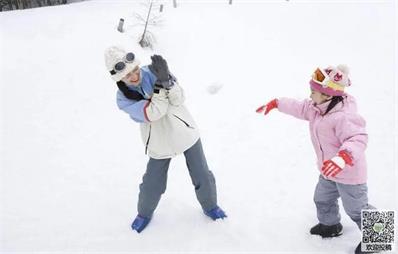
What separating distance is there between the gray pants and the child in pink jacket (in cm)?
61

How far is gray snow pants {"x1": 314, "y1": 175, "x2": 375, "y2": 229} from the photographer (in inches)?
111

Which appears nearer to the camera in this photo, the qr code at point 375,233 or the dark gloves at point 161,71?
the dark gloves at point 161,71

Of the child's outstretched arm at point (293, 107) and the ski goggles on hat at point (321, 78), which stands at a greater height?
the ski goggles on hat at point (321, 78)

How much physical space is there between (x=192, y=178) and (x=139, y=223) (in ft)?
2.12

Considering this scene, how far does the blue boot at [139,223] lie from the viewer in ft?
11.7

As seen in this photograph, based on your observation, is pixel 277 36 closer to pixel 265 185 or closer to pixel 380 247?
pixel 265 185

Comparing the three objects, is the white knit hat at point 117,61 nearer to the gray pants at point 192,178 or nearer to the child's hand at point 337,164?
the gray pants at point 192,178

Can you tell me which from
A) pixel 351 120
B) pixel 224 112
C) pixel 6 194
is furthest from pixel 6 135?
pixel 351 120

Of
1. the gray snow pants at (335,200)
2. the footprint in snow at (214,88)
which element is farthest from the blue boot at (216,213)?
the footprint in snow at (214,88)

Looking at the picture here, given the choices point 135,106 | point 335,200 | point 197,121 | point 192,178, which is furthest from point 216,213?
point 197,121

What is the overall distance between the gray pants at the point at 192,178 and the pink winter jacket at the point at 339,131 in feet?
2.49

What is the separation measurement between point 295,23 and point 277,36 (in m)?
0.67

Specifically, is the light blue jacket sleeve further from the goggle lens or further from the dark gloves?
the goggle lens

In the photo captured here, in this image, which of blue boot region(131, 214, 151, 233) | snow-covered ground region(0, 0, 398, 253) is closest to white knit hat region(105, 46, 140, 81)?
blue boot region(131, 214, 151, 233)
